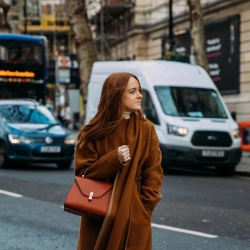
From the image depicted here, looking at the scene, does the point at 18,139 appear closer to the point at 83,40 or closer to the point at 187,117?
the point at 187,117

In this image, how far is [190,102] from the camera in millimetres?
18672

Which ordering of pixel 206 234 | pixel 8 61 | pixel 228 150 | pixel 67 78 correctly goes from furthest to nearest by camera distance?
pixel 67 78
pixel 8 61
pixel 228 150
pixel 206 234

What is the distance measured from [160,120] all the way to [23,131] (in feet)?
10.0

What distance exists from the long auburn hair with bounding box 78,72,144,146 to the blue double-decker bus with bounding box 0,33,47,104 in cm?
2420

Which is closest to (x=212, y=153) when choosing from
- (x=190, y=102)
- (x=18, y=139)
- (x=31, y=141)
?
(x=190, y=102)

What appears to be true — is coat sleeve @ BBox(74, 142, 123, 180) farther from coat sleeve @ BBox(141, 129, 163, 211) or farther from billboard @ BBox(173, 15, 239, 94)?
billboard @ BBox(173, 15, 239, 94)

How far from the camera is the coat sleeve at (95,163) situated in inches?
182

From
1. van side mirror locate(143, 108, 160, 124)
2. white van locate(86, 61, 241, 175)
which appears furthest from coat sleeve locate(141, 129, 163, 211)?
van side mirror locate(143, 108, 160, 124)

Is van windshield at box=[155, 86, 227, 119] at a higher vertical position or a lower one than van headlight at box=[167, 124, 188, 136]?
higher

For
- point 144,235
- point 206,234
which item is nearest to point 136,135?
point 144,235

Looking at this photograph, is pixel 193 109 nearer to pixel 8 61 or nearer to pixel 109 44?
pixel 8 61

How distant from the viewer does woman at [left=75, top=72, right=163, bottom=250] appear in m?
4.63

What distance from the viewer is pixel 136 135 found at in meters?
4.70

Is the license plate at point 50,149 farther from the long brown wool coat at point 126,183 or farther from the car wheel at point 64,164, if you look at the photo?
the long brown wool coat at point 126,183
